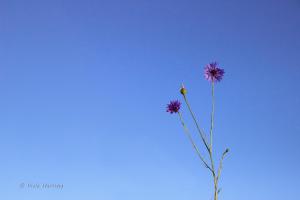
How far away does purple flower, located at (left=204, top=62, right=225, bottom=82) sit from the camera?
251 inches

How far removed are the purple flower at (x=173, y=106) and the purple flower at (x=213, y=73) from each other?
0.72m

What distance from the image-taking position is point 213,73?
6.47m

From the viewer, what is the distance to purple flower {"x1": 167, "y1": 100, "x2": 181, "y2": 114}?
249 inches

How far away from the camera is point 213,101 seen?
4.81 meters

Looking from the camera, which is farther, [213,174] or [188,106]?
[188,106]

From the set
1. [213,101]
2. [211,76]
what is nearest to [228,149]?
[213,101]

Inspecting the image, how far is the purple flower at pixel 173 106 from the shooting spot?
6337mm

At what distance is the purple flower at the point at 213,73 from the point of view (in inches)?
251

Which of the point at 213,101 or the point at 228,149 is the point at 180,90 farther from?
the point at 228,149

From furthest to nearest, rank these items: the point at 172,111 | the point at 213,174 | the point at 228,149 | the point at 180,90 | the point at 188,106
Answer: the point at 172,111 → the point at 180,90 → the point at 188,106 → the point at 228,149 → the point at 213,174

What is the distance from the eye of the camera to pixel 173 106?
20.9ft

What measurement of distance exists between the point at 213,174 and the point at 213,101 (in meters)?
1.05

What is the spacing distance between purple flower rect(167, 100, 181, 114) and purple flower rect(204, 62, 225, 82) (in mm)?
717

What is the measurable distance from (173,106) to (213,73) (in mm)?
960
